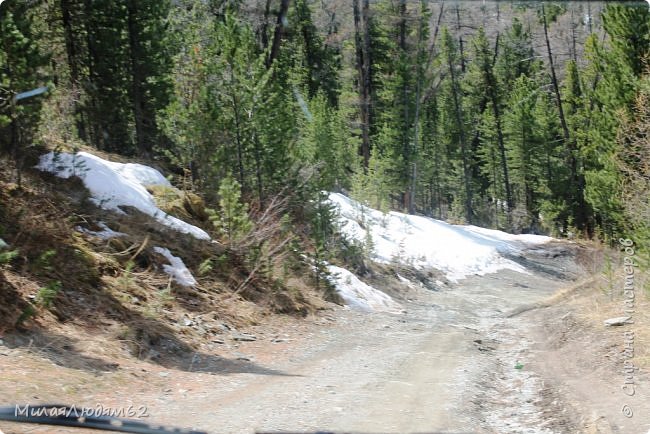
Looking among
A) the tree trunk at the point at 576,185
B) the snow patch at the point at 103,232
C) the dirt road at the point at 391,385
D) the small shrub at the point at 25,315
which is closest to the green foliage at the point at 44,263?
the small shrub at the point at 25,315

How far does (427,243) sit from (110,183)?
729 inches

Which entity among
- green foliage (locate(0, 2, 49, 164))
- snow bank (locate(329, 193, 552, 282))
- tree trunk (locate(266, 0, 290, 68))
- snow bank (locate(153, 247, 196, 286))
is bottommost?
snow bank (locate(329, 193, 552, 282))

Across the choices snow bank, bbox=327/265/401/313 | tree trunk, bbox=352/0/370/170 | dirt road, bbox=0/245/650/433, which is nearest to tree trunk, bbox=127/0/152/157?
snow bank, bbox=327/265/401/313

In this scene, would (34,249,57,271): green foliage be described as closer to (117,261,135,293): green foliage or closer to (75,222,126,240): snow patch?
(117,261,135,293): green foliage

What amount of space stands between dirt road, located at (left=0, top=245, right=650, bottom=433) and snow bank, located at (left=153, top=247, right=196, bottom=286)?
1.80 m

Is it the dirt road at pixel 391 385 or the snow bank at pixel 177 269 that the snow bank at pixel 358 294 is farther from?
the snow bank at pixel 177 269

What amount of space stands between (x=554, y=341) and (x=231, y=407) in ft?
24.9

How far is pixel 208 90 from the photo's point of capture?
15648mm

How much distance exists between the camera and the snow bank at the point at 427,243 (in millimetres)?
26328

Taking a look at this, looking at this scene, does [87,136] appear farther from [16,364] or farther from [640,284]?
[640,284]

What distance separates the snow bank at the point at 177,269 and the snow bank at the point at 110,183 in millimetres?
1447

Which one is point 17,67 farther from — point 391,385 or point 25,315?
point 391,385

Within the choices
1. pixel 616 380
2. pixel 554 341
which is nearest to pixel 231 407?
pixel 616 380

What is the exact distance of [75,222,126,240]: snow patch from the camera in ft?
38.8
